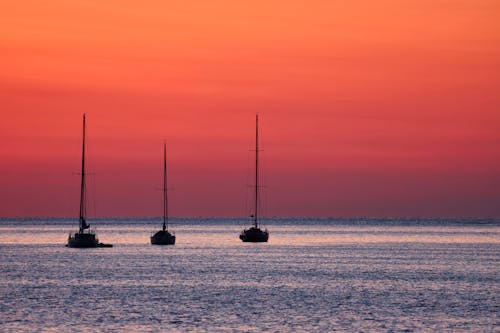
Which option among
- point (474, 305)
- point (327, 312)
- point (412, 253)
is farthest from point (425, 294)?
point (412, 253)

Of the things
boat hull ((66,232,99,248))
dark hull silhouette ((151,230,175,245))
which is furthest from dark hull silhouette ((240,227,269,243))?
boat hull ((66,232,99,248))

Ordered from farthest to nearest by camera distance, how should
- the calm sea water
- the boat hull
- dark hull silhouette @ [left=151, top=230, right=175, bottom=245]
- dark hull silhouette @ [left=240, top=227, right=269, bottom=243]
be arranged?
dark hull silhouette @ [left=151, top=230, right=175, bottom=245]
dark hull silhouette @ [left=240, top=227, right=269, bottom=243]
the boat hull
the calm sea water

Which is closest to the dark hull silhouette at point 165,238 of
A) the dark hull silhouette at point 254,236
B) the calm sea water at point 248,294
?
the dark hull silhouette at point 254,236

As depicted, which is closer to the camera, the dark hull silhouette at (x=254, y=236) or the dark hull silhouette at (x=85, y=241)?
the dark hull silhouette at (x=85, y=241)

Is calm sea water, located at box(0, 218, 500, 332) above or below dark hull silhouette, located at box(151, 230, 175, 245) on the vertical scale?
below

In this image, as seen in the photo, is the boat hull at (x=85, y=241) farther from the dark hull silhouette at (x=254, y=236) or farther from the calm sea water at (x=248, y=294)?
the dark hull silhouette at (x=254, y=236)

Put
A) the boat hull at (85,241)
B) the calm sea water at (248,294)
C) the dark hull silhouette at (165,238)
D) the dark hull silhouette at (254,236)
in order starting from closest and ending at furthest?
the calm sea water at (248,294) < the boat hull at (85,241) < the dark hull silhouette at (254,236) < the dark hull silhouette at (165,238)

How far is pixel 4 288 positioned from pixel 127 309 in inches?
812

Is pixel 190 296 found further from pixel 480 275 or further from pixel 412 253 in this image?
pixel 412 253

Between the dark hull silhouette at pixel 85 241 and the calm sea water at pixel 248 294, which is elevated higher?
the dark hull silhouette at pixel 85 241

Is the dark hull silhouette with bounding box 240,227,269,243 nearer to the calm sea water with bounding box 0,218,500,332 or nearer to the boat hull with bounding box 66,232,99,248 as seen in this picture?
the calm sea water with bounding box 0,218,500,332

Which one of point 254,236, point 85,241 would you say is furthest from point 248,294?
point 254,236

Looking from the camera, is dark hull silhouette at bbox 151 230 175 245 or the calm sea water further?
dark hull silhouette at bbox 151 230 175 245

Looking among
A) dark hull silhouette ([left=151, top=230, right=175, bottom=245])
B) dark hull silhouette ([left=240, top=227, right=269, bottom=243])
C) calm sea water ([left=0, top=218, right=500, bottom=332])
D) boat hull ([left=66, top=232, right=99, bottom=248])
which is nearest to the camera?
calm sea water ([left=0, top=218, right=500, bottom=332])
